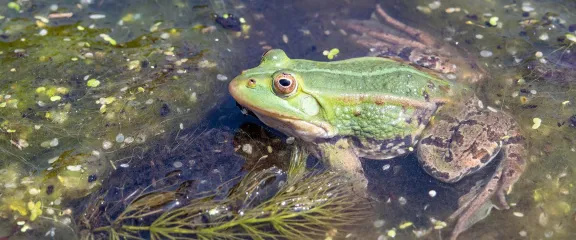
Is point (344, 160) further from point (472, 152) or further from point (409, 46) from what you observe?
point (409, 46)

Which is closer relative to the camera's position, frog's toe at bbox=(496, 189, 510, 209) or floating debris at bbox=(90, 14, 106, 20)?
frog's toe at bbox=(496, 189, 510, 209)

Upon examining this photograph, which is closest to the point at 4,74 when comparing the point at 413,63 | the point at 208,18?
the point at 208,18

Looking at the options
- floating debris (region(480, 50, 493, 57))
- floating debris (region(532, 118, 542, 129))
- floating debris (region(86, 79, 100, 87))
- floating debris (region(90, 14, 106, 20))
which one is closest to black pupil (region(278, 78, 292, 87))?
floating debris (region(86, 79, 100, 87))

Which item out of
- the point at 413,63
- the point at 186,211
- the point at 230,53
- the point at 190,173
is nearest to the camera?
the point at 186,211

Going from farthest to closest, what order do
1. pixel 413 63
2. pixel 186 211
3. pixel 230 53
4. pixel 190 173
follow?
pixel 230 53
pixel 413 63
pixel 190 173
pixel 186 211

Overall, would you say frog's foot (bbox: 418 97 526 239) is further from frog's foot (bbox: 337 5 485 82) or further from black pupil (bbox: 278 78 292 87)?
black pupil (bbox: 278 78 292 87)

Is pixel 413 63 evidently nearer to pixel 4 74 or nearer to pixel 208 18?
pixel 208 18

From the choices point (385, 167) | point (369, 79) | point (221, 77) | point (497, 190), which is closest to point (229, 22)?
point (221, 77)
